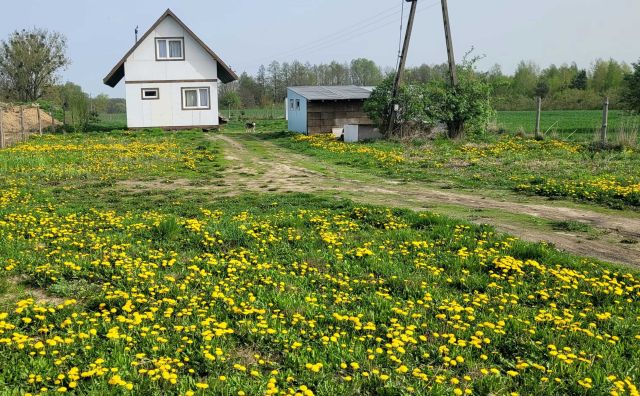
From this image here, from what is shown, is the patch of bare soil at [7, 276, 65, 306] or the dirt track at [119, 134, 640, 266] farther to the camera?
the dirt track at [119, 134, 640, 266]

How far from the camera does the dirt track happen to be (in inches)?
309

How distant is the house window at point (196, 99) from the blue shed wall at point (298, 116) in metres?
5.78


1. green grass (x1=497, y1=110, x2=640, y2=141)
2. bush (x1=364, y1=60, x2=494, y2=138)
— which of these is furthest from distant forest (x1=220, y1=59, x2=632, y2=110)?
bush (x1=364, y1=60, x2=494, y2=138)

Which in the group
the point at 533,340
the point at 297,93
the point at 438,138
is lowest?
the point at 533,340

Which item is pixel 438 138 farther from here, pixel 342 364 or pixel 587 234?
pixel 342 364

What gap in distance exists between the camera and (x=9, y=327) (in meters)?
4.39

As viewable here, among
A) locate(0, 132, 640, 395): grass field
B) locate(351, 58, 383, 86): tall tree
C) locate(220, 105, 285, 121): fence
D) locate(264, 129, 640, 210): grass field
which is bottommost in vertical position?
locate(0, 132, 640, 395): grass field

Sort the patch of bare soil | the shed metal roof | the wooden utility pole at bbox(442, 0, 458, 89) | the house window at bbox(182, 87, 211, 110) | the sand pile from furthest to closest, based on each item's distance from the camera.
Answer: the house window at bbox(182, 87, 211, 110) < the sand pile < the shed metal roof < the wooden utility pole at bbox(442, 0, 458, 89) < the patch of bare soil

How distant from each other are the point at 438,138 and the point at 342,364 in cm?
2198

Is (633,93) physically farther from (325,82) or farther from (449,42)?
(325,82)

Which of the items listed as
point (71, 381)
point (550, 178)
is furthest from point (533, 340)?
point (550, 178)

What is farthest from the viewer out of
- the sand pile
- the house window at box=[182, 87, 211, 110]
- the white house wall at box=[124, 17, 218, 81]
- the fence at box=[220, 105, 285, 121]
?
A: the fence at box=[220, 105, 285, 121]

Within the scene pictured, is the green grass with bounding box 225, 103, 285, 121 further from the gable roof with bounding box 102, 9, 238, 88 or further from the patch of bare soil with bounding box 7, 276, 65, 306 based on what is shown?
the patch of bare soil with bounding box 7, 276, 65, 306

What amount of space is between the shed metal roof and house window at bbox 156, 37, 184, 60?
798 cm
